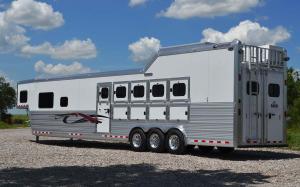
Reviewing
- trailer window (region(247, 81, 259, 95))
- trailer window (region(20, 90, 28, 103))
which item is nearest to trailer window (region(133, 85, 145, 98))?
trailer window (region(247, 81, 259, 95))

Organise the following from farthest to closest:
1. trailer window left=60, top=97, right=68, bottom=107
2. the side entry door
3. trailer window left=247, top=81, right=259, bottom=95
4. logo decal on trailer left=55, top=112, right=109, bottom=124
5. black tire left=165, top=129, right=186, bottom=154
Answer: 1. trailer window left=60, top=97, right=68, bottom=107
2. logo decal on trailer left=55, top=112, right=109, bottom=124
3. the side entry door
4. black tire left=165, top=129, right=186, bottom=154
5. trailer window left=247, top=81, right=259, bottom=95

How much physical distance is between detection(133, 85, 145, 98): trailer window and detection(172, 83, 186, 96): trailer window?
1419 millimetres

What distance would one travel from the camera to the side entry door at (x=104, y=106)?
63.7 ft

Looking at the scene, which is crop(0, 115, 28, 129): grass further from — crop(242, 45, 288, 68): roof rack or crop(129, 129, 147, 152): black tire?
crop(242, 45, 288, 68): roof rack

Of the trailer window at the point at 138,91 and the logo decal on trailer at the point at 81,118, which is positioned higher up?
the trailer window at the point at 138,91

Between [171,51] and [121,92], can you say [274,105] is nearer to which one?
[171,51]

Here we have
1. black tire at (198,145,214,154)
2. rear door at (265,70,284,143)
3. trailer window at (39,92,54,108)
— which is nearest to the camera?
rear door at (265,70,284,143)

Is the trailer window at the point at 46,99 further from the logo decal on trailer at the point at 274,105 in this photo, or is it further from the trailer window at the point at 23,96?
the logo decal on trailer at the point at 274,105

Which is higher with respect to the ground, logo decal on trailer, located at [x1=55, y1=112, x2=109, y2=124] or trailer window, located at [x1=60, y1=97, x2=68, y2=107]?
trailer window, located at [x1=60, y1=97, x2=68, y2=107]

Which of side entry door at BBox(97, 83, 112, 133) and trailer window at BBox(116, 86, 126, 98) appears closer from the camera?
trailer window at BBox(116, 86, 126, 98)

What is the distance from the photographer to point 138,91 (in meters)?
18.3

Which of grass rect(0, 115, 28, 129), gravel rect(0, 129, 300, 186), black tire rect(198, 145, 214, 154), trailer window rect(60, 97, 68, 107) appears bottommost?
gravel rect(0, 129, 300, 186)

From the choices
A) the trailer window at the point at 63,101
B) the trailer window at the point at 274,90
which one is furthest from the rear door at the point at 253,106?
the trailer window at the point at 63,101

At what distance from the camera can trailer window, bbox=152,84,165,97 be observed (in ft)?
57.3
